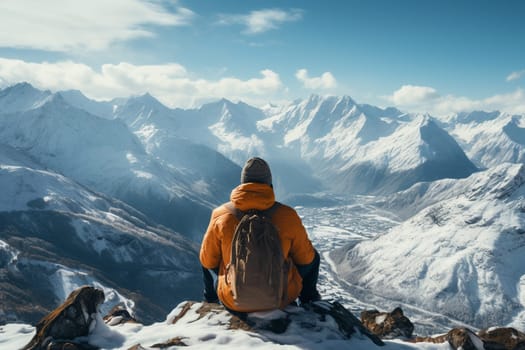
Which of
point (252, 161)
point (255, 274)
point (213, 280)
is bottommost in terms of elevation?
point (213, 280)

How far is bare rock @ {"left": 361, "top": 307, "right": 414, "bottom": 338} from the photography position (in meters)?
21.7

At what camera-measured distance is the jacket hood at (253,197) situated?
573 inches

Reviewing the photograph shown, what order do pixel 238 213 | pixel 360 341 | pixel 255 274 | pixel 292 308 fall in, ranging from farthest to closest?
1. pixel 292 308
2. pixel 360 341
3. pixel 238 213
4. pixel 255 274

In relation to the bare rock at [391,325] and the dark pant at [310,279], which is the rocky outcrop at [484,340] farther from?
the dark pant at [310,279]

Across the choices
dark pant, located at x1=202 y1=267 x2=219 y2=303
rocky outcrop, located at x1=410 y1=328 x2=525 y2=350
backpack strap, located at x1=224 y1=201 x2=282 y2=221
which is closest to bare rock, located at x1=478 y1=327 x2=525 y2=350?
rocky outcrop, located at x1=410 y1=328 x2=525 y2=350

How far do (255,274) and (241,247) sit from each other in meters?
0.99

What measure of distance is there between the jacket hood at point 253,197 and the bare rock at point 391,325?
11964 mm

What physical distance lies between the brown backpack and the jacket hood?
49cm

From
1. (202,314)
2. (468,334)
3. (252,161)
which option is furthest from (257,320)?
(468,334)

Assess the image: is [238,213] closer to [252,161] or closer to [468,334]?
[252,161]

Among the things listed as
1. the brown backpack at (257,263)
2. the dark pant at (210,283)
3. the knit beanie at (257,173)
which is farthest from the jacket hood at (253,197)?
the dark pant at (210,283)

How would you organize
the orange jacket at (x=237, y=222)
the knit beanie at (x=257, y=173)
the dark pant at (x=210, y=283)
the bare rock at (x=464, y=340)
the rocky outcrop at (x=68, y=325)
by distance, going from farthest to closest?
the bare rock at (x=464, y=340) → the dark pant at (x=210, y=283) → the rocky outcrop at (x=68, y=325) → the knit beanie at (x=257, y=173) → the orange jacket at (x=237, y=222)

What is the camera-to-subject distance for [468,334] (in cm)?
1741

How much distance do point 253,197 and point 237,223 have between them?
1.08 meters
